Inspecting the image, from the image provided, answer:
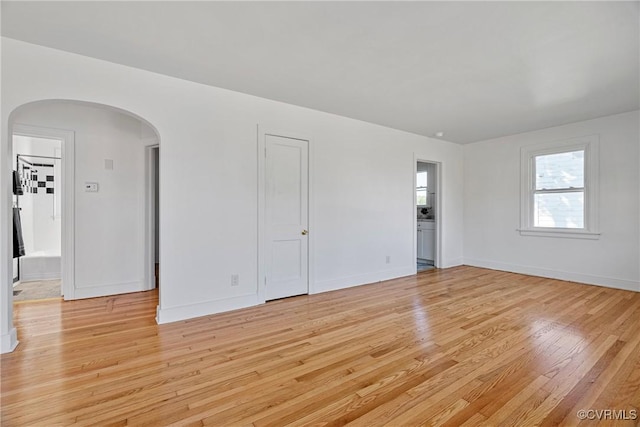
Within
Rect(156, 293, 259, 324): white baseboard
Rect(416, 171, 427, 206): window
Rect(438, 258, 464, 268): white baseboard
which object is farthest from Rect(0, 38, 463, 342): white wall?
Rect(416, 171, 427, 206): window

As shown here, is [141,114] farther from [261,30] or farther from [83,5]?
[261,30]

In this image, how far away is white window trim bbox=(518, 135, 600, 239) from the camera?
4680mm

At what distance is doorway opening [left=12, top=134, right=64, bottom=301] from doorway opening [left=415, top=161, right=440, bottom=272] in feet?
21.8

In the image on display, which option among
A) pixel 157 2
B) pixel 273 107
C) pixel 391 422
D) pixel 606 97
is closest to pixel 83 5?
pixel 157 2

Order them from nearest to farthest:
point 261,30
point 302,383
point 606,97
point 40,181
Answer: point 302,383 < point 261,30 < point 606,97 < point 40,181

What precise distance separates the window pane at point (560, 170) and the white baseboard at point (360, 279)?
2705mm

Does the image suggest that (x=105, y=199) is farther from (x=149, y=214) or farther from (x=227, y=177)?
(x=227, y=177)

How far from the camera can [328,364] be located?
229 cm

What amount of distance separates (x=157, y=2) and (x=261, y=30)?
28.4 inches

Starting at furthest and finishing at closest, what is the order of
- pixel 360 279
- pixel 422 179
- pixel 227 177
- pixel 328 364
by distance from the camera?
pixel 422 179 < pixel 360 279 < pixel 227 177 < pixel 328 364

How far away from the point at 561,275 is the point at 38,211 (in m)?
9.26

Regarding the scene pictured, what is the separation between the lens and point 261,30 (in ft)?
7.78

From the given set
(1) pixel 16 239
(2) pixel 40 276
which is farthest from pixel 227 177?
(2) pixel 40 276

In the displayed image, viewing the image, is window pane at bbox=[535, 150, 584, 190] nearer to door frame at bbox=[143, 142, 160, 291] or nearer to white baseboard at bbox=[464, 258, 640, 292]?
white baseboard at bbox=[464, 258, 640, 292]
